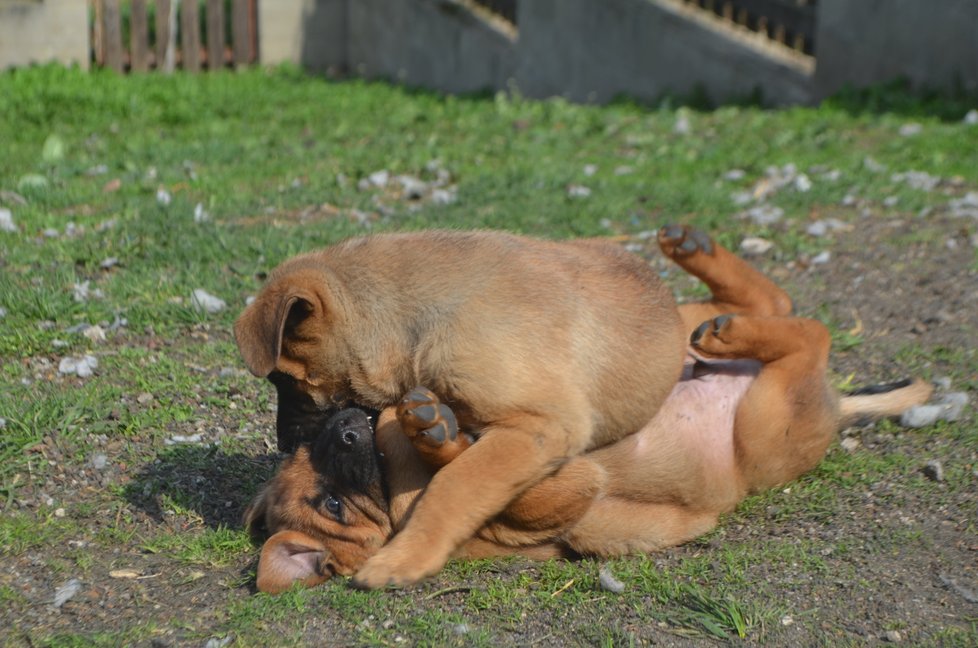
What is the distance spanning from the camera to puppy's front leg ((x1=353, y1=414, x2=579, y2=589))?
3.73 meters

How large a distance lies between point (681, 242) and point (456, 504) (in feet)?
6.15

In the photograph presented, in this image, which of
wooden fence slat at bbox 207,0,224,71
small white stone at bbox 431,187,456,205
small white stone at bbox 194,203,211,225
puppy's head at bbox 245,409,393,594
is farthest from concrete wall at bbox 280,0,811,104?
puppy's head at bbox 245,409,393,594

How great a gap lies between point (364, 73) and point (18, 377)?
11.3 metres

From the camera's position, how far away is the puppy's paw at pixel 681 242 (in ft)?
16.6

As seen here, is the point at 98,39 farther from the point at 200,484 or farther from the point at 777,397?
the point at 777,397

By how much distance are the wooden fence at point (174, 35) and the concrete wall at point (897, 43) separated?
7.07m

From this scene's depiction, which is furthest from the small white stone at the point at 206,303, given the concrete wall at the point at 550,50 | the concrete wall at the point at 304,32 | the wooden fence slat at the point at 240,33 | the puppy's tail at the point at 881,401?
the concrete wall at the point at 304,32

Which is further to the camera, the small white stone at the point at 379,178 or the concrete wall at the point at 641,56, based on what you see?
the concrete wall at the point at 641,56

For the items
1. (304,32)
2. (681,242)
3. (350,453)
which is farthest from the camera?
(304,32)

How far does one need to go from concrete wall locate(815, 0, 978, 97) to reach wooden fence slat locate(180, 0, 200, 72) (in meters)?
7.22

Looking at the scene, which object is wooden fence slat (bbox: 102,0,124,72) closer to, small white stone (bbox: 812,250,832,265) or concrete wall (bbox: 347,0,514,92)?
concrete wall (bbox: 347,0,514,92)

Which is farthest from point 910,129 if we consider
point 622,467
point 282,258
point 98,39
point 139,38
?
point 98,39

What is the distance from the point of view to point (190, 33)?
14117 millimetres

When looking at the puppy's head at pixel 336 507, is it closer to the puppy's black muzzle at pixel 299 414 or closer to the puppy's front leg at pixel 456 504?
the puppy's black muzzle at pixel 299 414
